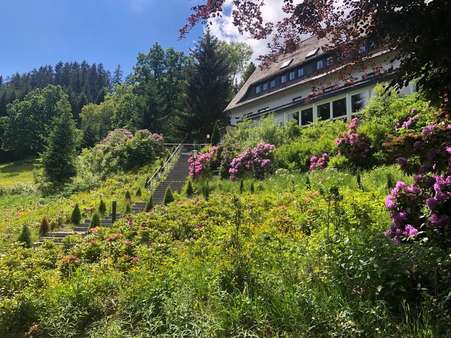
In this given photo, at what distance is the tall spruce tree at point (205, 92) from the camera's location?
4028cm

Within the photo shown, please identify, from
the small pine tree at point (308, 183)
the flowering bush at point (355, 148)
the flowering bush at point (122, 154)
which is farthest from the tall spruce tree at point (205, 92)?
the small pine tree at point (308, 183)

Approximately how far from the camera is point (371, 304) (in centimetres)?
406

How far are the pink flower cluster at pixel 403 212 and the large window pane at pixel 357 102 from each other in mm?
17222

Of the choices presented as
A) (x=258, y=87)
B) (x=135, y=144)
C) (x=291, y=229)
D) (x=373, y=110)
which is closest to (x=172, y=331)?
(x=291, y=229)

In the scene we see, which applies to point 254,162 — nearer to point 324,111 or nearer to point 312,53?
point 324,111

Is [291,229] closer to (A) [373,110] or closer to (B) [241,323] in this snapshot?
(B) [241,323]

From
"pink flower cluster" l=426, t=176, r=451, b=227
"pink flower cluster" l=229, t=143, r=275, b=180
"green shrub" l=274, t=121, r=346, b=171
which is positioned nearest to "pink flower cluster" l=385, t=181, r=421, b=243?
"pink flower cluster" l=426, t=176, r=451, b=227

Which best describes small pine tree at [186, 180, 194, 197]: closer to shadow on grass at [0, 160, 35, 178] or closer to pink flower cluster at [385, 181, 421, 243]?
pink flower cluster at [385, 181, 421, 243]

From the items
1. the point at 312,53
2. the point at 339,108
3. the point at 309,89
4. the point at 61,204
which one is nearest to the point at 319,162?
the point at 339,108

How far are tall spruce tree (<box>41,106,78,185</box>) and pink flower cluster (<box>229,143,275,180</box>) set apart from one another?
20.0 m

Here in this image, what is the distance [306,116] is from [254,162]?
9.79 meters

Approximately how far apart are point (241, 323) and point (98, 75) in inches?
5092

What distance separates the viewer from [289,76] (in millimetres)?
33281

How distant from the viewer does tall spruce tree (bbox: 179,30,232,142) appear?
4028 centimetres
